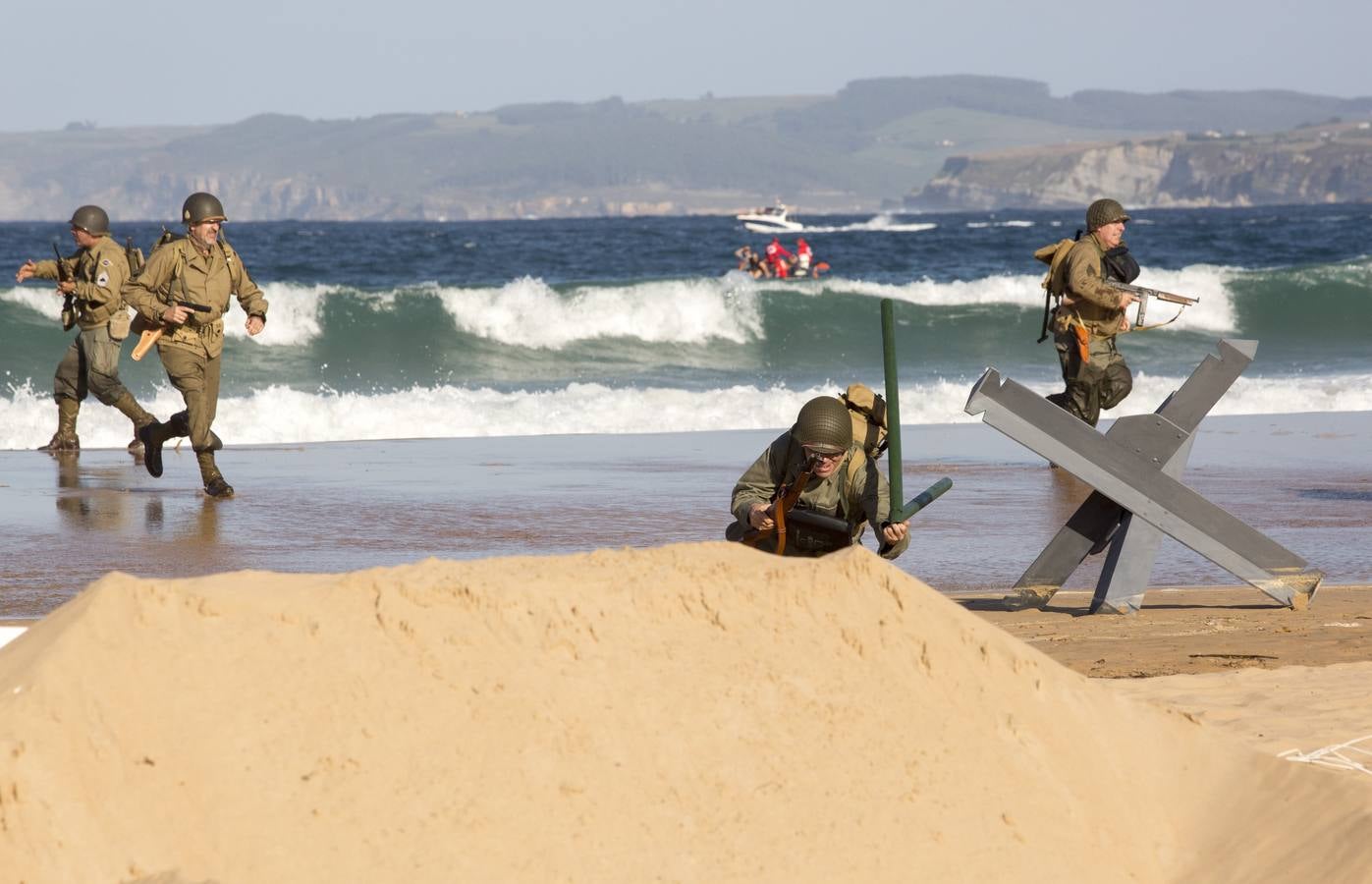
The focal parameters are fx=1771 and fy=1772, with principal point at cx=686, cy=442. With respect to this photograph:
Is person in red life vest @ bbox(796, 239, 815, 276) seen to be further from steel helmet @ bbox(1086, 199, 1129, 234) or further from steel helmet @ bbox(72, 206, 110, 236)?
steel helmet @ bbox(1086, 199, 1129, 234)

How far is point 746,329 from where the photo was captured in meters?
24.7

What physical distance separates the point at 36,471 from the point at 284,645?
9127 mm

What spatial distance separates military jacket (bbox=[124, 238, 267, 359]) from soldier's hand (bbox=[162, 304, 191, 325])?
0.04m

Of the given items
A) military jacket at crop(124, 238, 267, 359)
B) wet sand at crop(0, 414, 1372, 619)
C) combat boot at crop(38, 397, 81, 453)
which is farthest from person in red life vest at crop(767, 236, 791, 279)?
military jacket at crop(124, 238, 267, 359)

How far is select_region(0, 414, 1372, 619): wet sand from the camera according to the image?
860 cm

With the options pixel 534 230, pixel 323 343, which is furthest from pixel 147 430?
pixel 534 230

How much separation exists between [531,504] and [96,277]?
11.5 ft

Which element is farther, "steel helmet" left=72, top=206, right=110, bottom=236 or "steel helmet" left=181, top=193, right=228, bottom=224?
"steel helmet" left=72, top=206, right=110, bottom=236

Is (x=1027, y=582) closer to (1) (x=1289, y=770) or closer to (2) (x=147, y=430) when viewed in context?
(1) (x=1289, y=770)

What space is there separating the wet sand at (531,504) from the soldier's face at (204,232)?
5.06 ft

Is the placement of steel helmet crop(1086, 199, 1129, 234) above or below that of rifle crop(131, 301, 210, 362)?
above

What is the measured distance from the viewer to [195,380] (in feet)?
33.6

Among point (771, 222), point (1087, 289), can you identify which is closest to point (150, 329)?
point (1087, 289)

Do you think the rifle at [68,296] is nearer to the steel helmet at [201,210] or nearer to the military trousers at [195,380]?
the military trousers at [195,380]
